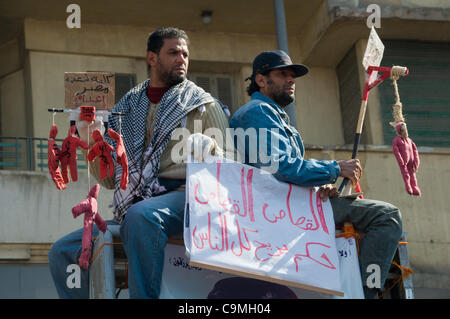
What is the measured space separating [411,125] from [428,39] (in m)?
1.32

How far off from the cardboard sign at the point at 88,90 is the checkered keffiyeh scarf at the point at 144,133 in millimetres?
388

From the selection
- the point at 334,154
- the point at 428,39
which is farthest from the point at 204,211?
the point at 428,39

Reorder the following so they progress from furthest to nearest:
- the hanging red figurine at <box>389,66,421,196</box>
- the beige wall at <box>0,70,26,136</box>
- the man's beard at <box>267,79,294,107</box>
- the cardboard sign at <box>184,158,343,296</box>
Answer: the beige wall at <box>0,70,26,136</box> < the hanging red figurine at <box>389,66,421,196</box> < the man's beard at <box>267,79,294,107</box> < the cardboard sign at <box>184,158,343,296</box>

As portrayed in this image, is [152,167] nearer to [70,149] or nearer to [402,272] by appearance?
[70,149]

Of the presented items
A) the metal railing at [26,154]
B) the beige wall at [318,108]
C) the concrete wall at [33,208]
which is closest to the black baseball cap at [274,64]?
the concrete wall at [33,208]

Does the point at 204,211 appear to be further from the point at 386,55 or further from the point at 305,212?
the point at 386,55

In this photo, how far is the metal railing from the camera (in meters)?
13.8

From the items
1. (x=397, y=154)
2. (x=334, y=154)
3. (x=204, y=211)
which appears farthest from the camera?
(x=334, y=154)

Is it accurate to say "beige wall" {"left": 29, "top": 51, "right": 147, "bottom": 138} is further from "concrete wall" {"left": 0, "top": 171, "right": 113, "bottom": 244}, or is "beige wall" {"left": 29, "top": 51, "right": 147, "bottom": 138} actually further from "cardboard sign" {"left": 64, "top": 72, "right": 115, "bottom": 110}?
"cardboard sign" {"left": 64, "top": 72, "right": 115, "bottom": 110}

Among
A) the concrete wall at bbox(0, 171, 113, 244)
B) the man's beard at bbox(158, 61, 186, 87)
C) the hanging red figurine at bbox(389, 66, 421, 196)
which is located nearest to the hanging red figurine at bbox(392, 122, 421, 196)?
the hanging red figurine at bbox(389, 66, 421, 196)

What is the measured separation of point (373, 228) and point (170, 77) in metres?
1.69

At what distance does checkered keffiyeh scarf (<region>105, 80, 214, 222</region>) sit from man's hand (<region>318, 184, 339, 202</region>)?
954mm

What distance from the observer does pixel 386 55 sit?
14805mm

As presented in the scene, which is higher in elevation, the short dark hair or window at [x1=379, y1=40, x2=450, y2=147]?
window at [x1=379, y1=40, x2=450, y2=147]
